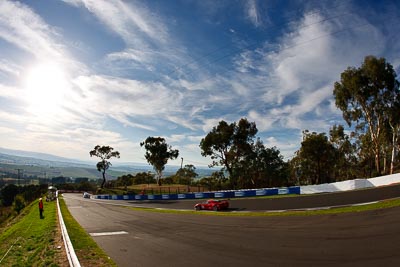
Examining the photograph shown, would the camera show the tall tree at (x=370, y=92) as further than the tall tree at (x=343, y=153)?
No

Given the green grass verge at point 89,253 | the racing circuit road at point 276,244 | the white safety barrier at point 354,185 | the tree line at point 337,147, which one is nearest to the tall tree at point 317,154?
the tree line at point 337,147

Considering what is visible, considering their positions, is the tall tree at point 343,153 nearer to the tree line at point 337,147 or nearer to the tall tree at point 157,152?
the tree line at point 337,147

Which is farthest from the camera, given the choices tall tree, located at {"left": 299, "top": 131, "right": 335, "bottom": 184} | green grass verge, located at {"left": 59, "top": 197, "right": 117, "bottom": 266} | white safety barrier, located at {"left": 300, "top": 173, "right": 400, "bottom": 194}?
tall tree, located at {"left": 299, "top": 131, "right": 335, "bottom": 184}

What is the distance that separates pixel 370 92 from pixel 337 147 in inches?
867

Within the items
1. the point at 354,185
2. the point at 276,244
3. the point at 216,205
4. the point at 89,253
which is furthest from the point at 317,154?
the point at 89,253

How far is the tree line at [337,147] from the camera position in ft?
147

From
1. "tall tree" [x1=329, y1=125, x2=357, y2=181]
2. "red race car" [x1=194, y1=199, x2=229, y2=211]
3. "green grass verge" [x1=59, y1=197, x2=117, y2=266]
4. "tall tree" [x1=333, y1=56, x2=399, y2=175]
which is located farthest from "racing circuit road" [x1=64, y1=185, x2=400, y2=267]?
"tall tree" [x1=329, y1=125, x2=357, y2=181]

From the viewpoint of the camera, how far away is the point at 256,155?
63.4 m

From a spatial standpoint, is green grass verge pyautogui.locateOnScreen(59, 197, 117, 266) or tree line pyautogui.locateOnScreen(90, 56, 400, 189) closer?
green grass verge pyautogui.locateOnScreen(59, 197, 117, 266)

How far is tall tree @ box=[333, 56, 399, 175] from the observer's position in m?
43.3

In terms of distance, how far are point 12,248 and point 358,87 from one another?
49.5 m

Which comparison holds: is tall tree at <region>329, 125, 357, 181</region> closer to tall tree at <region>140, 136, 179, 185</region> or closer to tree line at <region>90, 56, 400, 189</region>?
tree line at <region>90, 56, 400, 189</region>

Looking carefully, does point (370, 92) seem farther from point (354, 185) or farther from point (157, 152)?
point (157, 152)

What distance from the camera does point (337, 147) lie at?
212 ft
